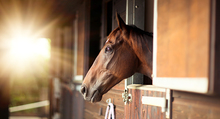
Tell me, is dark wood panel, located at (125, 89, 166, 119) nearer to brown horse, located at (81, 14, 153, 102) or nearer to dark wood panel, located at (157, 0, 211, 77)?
brown horse, located at (81, 14, 153, 102)

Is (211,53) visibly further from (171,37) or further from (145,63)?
(145,63)

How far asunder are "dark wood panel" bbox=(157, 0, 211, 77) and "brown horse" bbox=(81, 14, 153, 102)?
0.45 meters

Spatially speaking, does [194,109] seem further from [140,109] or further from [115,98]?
[115,98]

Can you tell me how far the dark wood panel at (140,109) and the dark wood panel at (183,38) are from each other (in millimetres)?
403

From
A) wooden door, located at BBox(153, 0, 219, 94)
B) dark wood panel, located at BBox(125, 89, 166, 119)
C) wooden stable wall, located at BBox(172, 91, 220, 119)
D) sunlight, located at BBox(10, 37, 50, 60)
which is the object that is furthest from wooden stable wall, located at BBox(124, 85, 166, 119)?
sunlight, located at BBox(10, 37, 50, 60)

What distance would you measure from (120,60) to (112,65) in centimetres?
8

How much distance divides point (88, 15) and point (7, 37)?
251 centimetres

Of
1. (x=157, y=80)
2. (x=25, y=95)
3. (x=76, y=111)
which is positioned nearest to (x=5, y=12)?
(x=76, y=111)

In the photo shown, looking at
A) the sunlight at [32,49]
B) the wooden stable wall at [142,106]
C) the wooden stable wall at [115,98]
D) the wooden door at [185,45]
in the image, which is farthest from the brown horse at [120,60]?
the sunlight at [32,49]

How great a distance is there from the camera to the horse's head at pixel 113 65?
5.17ft

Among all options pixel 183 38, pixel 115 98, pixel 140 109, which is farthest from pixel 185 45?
pixel 115 98

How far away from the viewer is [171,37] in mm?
963

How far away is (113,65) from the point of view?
158 cm

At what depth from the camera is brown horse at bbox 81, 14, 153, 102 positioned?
1.54 metres
